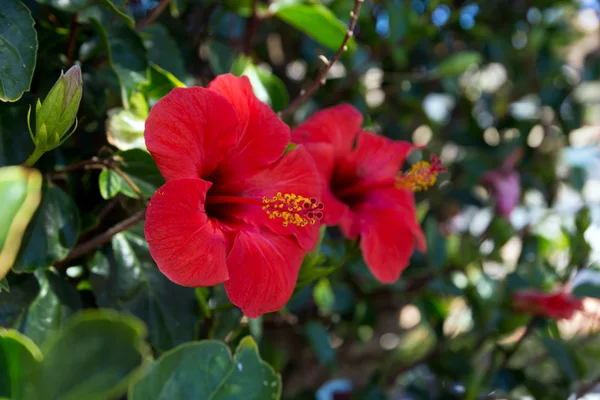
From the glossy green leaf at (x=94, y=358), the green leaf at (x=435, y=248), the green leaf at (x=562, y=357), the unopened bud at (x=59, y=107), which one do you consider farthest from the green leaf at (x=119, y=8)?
the green leaf at (x=562, y=357)

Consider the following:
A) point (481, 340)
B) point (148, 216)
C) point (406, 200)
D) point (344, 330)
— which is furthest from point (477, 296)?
point (148, 216)

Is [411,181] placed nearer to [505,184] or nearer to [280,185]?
[280,185]

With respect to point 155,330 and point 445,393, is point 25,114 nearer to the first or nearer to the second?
point 155,330

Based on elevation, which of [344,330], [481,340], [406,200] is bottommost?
[344,330]

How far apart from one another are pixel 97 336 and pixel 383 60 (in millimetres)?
1523

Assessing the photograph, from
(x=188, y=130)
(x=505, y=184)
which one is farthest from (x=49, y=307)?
(x=505, y=184)

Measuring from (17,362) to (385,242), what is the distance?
1.90 ft

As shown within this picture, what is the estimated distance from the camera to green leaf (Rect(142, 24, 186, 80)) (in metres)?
0.96

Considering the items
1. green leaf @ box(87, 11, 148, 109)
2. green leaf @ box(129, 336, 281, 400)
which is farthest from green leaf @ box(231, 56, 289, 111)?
green leaf @ box(129, 336, 281, 400)

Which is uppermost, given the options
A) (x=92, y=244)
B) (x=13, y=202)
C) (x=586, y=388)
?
(x=13, y=202)

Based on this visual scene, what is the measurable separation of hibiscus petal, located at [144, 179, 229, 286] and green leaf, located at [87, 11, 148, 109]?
0.22m

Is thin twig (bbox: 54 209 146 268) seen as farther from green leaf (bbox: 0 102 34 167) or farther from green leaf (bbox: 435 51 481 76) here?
green leaf (bbox: 435 51 481 76)

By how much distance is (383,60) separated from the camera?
68.1 inches

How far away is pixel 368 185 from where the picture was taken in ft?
2.97
